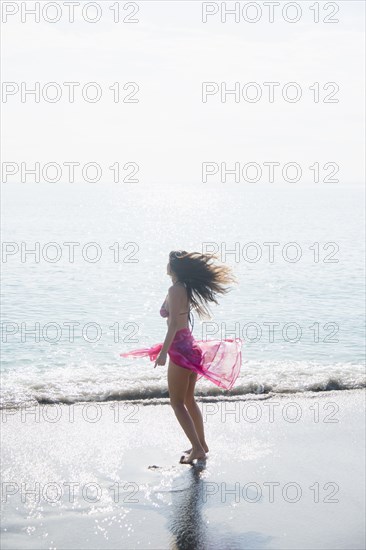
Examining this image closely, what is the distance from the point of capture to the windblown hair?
8539 mm

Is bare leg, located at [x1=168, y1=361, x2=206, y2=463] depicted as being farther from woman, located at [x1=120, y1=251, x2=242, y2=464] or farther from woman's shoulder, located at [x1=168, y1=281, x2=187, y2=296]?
woman's shoulder, located at [x1=168, y1=281, x2=187, y2=296]

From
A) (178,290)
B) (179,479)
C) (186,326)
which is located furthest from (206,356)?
(179,479)

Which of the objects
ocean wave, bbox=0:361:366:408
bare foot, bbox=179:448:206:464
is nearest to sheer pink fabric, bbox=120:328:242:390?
bare foot, bbox=179:448:206:464

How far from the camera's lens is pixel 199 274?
8.58 meters

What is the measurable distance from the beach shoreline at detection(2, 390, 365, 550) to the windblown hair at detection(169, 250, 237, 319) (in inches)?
68.2

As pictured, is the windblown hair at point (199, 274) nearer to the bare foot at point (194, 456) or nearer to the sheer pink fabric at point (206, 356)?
the sheer pink fabric at point (206, 356)

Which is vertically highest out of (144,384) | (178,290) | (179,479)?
(178,290)

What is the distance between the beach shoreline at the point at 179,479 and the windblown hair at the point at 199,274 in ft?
5.68

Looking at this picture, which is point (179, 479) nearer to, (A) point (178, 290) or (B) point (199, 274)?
(A) point (178, 290)

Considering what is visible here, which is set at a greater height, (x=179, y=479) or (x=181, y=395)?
(x=181, y=395)

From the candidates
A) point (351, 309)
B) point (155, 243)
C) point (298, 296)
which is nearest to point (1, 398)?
point (351, 309)

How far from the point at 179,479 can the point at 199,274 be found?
208cm

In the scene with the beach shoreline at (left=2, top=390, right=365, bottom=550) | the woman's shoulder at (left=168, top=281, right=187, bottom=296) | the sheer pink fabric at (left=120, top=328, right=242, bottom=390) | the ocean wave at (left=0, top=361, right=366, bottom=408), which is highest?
the woman's shoulder at (left=168, top=281, right=187, bottom=296)

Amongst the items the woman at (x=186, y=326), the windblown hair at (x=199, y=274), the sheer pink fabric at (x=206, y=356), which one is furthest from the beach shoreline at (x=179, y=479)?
the windblown hair at (x=199, y=274)
